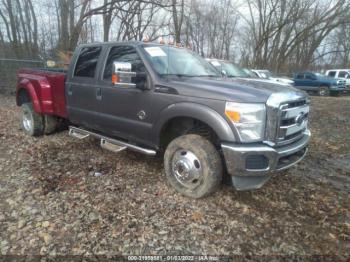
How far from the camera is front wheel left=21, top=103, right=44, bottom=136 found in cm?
580

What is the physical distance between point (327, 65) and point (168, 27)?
25.1 m

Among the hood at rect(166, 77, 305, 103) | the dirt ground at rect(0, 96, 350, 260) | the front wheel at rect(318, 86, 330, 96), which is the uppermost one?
the hood at rect(166, 77, 305, 103)

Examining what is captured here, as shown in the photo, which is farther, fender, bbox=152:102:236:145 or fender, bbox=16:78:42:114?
fender, bbox=16:78:42:114

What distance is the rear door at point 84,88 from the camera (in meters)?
4.61

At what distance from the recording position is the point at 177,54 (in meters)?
4.34

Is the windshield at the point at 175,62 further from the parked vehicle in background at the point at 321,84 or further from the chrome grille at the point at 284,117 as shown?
the parked vehicle in background at the point at 321,84

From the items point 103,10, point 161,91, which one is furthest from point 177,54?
point 103,10

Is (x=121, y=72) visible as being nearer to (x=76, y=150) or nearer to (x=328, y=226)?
(x=76, y=150)

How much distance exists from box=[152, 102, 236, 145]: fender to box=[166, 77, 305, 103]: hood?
0.47ft

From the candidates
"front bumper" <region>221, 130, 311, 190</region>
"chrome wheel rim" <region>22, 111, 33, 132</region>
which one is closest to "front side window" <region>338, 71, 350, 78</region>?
"front bumper" <region>221, 130, 311, 190</region>

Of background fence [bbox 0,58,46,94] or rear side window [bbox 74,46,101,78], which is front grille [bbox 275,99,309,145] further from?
background fence [bbox 0,58,46,94]

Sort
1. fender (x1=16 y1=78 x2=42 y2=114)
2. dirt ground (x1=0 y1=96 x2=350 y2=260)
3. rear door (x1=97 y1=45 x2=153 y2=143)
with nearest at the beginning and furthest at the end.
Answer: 1. dirt ground (x1=0 y1=96 x2=350 y2=260)
2. rear door (x1=97 y1=45 x2=153 y2=143)
3. fender (x1=16 y1=78 x2=42 y2=114)

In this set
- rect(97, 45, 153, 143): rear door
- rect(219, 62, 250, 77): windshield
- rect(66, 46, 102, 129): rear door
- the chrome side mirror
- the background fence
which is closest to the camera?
the chrome side mirror

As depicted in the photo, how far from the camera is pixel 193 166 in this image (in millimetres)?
3475
